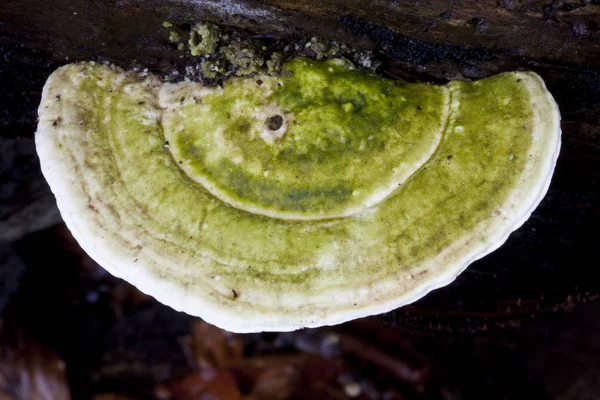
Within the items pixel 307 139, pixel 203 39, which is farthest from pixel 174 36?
pixel 307 139

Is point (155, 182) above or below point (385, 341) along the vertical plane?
above

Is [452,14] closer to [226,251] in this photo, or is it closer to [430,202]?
[430,202]

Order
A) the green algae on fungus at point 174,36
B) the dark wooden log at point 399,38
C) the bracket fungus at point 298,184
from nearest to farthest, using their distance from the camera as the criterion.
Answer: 1. the bracket fungus at point 298,184
2. the dark wooden log at point 399,38
3. the green algae on fungus at point 174,36

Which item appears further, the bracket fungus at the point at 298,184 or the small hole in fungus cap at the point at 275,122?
the small hole in fungus cap at the point at 275,122

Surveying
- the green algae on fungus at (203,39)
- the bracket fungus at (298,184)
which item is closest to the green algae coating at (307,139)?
the bracket fungus at (298,184)

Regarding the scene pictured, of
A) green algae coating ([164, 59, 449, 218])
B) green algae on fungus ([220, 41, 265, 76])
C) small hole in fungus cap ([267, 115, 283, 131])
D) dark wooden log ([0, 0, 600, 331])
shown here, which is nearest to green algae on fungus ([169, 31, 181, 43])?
dark wooden log ([0, 0, 600, 331])

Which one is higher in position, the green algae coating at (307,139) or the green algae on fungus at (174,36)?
the green algae on fungus at (174,36)

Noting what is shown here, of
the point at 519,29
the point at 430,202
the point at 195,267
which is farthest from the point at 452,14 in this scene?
the point at 195,267

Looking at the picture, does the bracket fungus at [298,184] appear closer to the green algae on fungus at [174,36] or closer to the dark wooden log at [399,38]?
the dark wooden log at [399,38]
